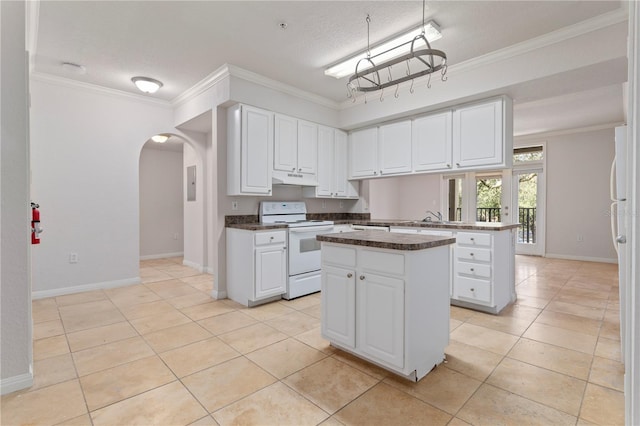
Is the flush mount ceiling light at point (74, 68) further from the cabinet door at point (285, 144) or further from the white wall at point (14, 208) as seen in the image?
the cabinet door at point (285, 144)

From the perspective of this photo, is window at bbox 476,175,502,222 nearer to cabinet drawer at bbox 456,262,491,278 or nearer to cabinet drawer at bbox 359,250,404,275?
cabinet drawer at bbox 456,262,491,278

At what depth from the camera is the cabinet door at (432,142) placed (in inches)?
150

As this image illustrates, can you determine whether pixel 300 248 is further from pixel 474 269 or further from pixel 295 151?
pixel 474 269

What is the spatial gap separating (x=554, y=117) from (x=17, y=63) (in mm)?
7158

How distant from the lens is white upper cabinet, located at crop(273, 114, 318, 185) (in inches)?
161

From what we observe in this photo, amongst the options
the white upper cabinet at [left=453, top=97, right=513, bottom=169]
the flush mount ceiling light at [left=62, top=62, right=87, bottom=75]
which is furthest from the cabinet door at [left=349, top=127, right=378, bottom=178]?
the flush mount ceiling light at [left=62, top=62, right=87, bottom=75]

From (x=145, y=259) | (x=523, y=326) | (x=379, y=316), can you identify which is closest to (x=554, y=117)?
(x=523, y=326)

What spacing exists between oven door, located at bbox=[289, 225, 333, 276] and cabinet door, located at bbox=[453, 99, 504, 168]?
195cm

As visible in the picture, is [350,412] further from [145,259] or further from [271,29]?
[145,259]

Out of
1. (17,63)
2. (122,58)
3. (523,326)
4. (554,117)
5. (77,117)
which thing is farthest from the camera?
(554,117)

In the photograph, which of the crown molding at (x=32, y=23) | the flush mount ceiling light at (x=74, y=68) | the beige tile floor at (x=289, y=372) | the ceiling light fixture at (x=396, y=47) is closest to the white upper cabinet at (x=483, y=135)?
the ceiling light fixture at (x=396, y=47)

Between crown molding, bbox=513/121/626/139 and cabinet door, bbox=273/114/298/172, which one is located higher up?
crown molding, bbox=513/121/626/139

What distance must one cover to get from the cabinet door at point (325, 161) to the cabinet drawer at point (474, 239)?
2041 millimetres

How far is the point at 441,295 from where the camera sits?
2.17 metres
